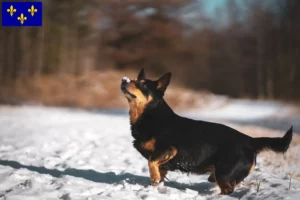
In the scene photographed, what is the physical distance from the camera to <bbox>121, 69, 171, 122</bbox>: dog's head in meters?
4.41

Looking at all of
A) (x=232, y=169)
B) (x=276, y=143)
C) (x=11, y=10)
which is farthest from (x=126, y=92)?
(x=11, y=10)

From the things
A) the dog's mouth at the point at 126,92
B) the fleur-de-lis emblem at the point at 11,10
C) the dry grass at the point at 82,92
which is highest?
the fleur-de-lis emblem at the point at 11,10

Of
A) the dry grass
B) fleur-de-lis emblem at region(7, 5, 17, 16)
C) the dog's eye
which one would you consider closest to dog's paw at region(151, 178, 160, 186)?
the dog's eye

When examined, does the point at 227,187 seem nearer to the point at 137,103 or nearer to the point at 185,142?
the point at 185,142

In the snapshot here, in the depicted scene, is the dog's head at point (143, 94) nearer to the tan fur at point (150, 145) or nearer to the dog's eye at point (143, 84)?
the dog's eye at point (143, 84)

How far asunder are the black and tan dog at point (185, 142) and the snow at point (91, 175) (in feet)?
0.89

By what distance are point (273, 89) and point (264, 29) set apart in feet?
19.5

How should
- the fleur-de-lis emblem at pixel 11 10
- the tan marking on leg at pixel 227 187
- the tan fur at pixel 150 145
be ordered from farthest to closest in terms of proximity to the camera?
the fleur-de-lis emblem at pixel 11 10, the tan fur at pixel 150 145, the tan marking on leg at pixel 227 187

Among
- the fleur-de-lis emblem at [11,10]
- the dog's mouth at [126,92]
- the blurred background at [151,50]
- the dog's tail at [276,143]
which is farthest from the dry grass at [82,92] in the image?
the dog's tail at [276,143]

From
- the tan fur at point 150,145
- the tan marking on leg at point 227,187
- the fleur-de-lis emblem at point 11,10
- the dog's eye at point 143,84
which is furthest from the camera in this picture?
the fleur-de-lis emblem at point 11,10

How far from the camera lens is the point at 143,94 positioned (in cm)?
448

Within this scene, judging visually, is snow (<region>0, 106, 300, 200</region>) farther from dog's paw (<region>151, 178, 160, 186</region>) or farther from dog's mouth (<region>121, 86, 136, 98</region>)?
dog's mouth (<region>121, 86, 136, 98</region>)

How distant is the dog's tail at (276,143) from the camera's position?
4.18 m

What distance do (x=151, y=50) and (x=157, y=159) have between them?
26.6 metres
